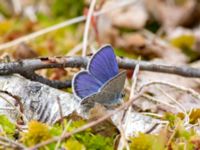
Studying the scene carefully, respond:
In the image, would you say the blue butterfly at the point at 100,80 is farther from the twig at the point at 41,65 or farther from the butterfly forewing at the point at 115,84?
the twig at the point at 41,65

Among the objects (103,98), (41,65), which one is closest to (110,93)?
(103,98)

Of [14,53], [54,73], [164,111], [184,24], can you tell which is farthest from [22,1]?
[164,111]

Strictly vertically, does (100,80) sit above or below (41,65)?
below

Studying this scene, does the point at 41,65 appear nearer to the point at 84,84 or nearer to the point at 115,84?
the point at 84,84

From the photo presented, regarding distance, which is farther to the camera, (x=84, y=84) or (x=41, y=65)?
(x=41, y=65)

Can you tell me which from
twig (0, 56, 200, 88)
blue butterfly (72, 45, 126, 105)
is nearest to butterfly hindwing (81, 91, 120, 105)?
blue butterfly (72, 45, 126, 105)

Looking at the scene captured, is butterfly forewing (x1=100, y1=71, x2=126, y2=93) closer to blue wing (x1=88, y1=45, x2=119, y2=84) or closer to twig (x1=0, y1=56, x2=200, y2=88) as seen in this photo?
blue wing (x1=88, y1=45, x2=119, y2=84)

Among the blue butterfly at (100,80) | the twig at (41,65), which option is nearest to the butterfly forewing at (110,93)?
the blue butterfly at (100,80)
